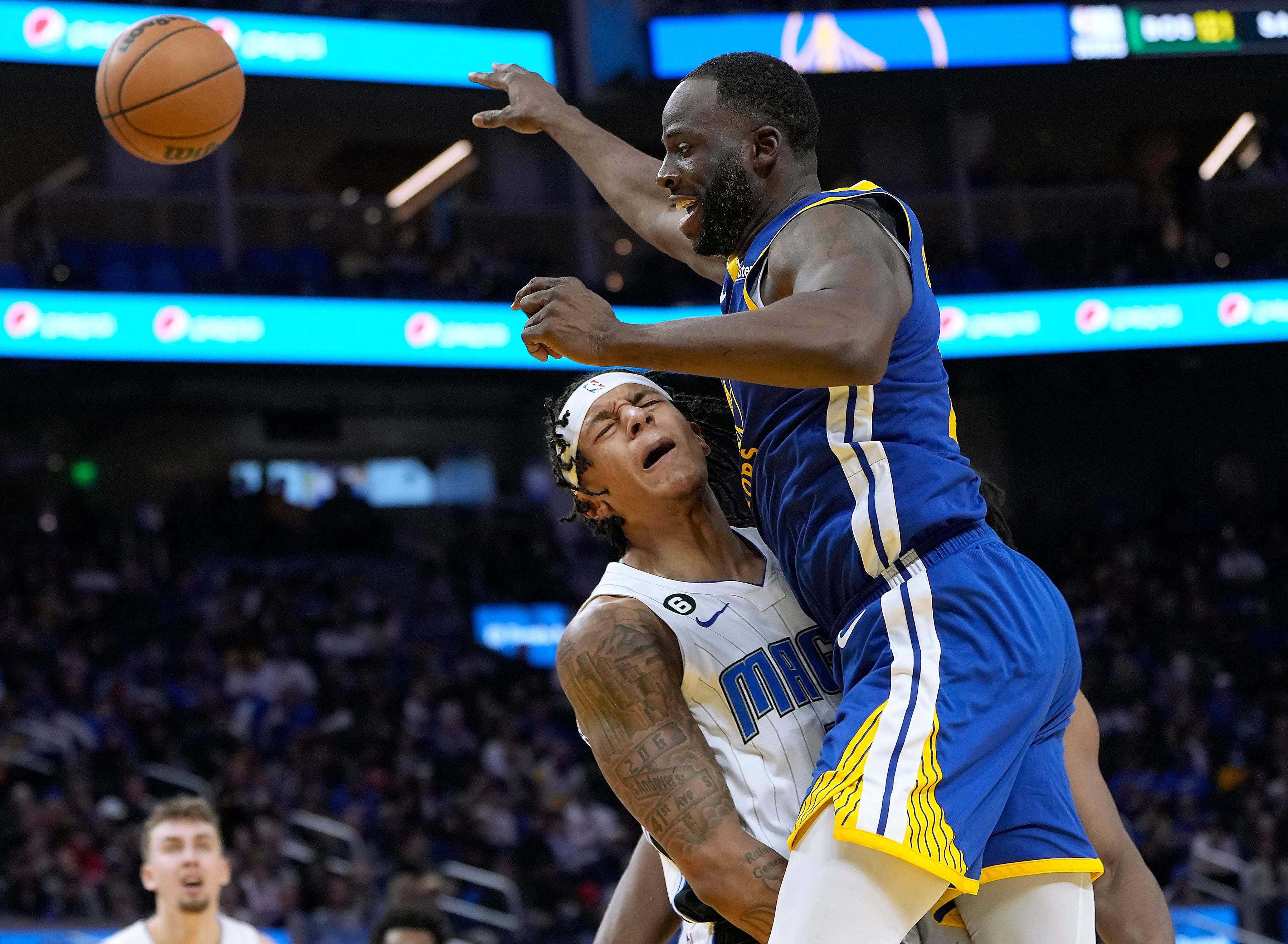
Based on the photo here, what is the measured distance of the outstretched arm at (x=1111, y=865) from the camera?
2.94 m

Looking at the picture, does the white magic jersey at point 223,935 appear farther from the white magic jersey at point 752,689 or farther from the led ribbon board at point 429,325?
the led ribbon board at point 429,325

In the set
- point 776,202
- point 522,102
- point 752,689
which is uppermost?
point 522,102

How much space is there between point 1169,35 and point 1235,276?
265cm

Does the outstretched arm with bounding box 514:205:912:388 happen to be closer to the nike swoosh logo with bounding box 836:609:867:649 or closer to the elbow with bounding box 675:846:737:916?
the nike swoosh logo with bounding box 836:609:867:649

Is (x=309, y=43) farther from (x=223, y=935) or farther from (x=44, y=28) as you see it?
(x=223, y=935)

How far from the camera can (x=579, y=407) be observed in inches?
116

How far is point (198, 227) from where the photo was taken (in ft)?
51.8

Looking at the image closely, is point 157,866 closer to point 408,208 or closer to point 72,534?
point 72,534

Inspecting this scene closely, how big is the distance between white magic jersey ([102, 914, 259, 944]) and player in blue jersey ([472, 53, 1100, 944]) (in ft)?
11.9

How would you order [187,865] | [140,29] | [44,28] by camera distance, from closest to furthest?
[140,29] → [187,865] → [44,28]

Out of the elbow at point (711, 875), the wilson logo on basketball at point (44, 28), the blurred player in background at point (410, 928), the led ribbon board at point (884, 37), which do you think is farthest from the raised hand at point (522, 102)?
the led ribbon board at point (884, 37)

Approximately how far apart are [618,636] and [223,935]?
3484mm

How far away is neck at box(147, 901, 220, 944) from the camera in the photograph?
5312 millimetres

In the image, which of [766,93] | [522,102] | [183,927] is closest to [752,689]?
[766,93]
